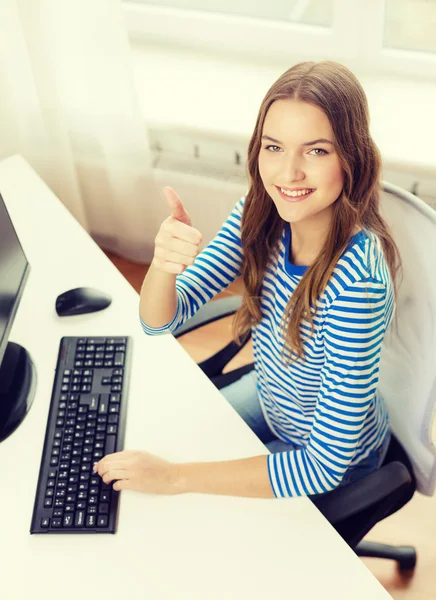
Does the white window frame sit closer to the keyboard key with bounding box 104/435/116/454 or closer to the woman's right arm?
the woman's right arm

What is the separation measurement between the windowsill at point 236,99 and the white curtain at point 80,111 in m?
0.13

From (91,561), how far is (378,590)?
0.41m

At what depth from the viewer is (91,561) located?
0.93 meters

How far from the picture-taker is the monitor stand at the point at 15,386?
111cm

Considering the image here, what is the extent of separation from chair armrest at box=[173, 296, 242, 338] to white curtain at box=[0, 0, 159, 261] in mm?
438

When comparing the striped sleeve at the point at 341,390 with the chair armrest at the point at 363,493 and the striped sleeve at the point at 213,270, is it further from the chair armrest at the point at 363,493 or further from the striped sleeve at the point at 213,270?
the striped sleeve at the point at 213,270

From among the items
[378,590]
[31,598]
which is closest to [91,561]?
[31,598]

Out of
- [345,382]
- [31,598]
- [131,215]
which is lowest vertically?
[31,598]

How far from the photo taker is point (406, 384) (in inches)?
43.1

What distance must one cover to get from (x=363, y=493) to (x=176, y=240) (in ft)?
1.58

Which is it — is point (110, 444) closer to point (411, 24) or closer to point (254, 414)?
point (254, 414)

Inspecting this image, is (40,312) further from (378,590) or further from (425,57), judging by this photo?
(425,57)

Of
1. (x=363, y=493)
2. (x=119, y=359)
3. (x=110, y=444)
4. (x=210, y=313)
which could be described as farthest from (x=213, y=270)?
(x=363, y=493)

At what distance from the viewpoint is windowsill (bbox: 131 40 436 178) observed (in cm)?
158
